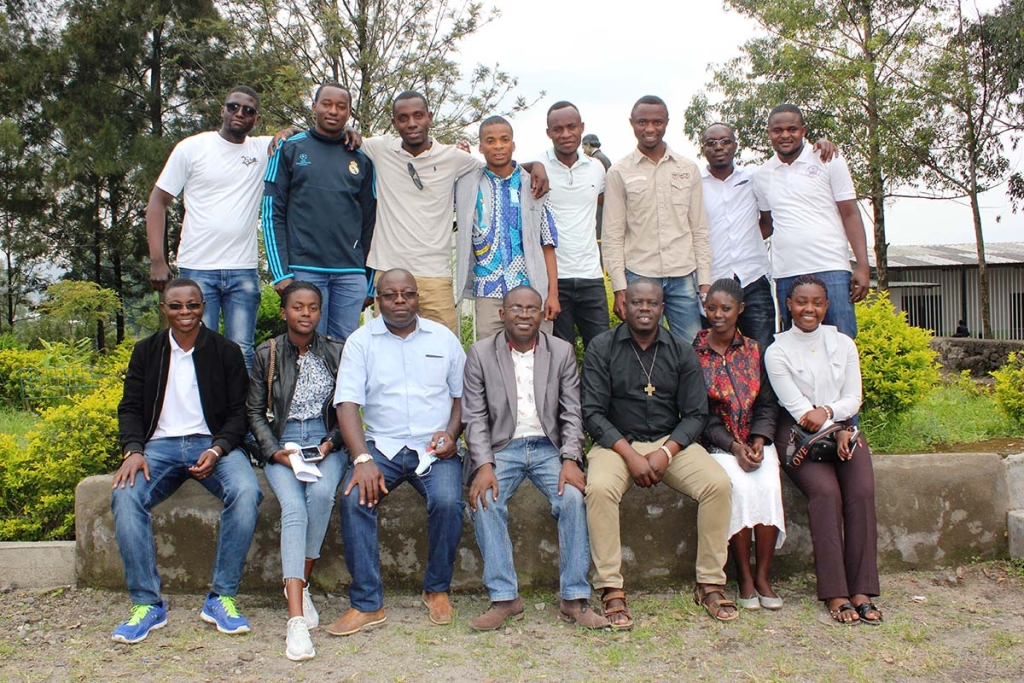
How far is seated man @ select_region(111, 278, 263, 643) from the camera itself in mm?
4273

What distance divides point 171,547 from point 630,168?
3.48 meters

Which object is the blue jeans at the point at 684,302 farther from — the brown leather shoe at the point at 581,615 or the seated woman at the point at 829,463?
the brown leather shoe at the point at 581,615

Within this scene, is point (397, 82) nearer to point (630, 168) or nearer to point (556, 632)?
point (630, 168)

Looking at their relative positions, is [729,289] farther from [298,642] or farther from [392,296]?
[298,642]

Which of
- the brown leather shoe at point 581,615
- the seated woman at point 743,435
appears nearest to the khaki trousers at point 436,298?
the seated woman at point 743,435

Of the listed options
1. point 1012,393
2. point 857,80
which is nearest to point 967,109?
point 857,80

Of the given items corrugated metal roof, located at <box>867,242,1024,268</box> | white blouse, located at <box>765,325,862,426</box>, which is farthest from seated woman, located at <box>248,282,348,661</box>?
corrugated metal roof, located at <box>867,242,1024,268</box>

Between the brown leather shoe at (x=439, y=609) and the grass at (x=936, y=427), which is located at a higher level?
the grass at (x=936, y=427)

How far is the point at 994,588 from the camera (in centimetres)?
477

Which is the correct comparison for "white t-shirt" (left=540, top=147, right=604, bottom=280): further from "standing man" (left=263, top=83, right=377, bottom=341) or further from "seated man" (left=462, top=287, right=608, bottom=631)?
"standing man" (left=263, top=83, right=377, bottom=341)

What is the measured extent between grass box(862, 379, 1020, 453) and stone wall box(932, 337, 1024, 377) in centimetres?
832

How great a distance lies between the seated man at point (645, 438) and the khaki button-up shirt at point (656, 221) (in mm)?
654

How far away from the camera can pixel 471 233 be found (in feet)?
17.3

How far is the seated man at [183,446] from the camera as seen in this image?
427cm
